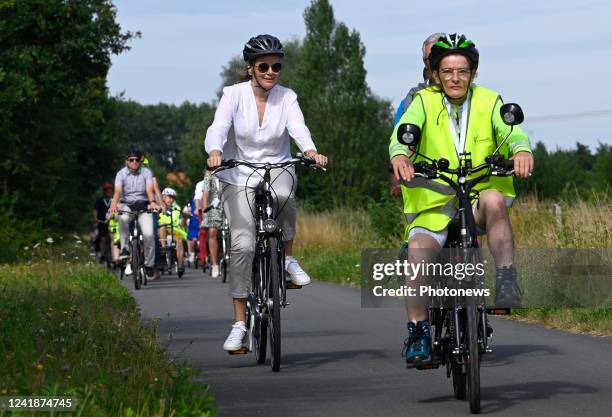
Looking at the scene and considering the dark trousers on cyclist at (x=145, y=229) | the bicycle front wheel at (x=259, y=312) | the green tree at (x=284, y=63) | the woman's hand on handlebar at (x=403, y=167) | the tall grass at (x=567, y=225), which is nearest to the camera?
the woman's hand on handlebar at (x=403, y=167)

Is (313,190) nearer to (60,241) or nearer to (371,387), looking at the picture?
(60,241)

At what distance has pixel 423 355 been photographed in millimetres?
7215

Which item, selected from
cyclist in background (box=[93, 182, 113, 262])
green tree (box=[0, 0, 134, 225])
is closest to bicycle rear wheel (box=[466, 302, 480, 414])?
cyclist in background (box=[93, 182, 113, 262])

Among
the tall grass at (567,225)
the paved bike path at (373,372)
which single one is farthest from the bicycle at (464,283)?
the tall grass at (567,225)

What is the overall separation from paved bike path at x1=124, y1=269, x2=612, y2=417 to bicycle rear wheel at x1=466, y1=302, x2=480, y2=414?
0.52 feet

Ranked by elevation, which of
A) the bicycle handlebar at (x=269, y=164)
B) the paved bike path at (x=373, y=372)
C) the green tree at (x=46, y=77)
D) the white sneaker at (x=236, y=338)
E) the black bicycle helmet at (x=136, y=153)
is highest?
the green tree at (x=46, y=77)

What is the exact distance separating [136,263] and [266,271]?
1097cm

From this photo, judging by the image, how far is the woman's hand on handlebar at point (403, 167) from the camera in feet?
23.1

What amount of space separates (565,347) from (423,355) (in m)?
3.26

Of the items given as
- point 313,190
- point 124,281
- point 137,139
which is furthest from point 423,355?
point 137,139

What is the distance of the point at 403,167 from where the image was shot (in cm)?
707

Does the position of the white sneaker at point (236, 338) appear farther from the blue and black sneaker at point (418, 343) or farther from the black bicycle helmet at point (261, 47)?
the blue and black sneaker at point (418, 343)

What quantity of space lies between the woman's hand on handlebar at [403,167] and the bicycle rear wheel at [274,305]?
7.38 feet

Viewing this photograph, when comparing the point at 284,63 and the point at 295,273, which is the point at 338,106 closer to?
the point at 284,63
